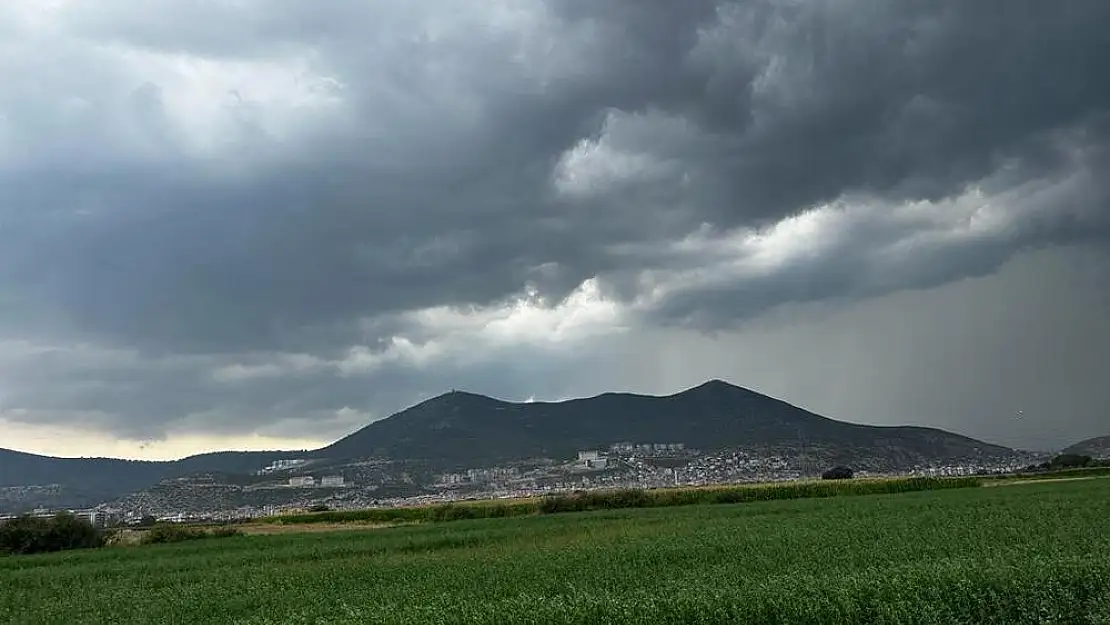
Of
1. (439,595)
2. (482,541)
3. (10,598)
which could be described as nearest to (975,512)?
(482,541)

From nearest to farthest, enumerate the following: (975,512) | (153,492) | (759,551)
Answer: (759,551), (975,512), (153,492)

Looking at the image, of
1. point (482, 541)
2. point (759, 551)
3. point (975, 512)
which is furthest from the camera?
point (482, 541)

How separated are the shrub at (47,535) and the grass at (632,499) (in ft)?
80.5

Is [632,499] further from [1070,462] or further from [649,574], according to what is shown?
[1070,462]

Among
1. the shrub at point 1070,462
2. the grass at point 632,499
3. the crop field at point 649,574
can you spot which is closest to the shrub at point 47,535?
the crop field at point 649,574

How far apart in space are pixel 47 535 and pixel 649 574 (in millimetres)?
62033

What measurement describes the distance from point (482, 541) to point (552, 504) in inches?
1454

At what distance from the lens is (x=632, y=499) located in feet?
285

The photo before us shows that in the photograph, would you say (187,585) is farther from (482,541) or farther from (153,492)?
(153,492)

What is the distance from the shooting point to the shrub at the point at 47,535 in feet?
224

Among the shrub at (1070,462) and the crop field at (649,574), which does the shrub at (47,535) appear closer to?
the crop field at (649,574)

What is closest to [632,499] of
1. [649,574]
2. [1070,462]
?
[649,574]

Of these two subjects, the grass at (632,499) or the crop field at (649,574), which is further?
the grass at (632,499)

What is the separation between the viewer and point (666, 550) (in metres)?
33.2
